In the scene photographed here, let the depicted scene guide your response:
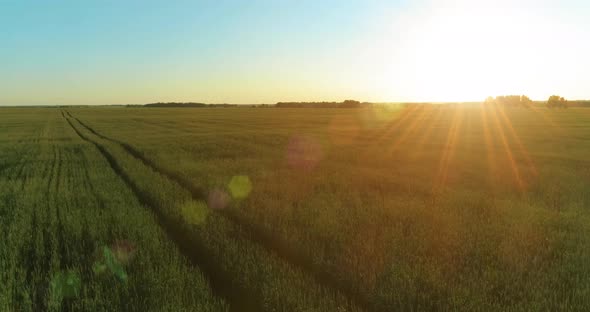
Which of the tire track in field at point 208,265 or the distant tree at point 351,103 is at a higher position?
the distant tree at point 351,103

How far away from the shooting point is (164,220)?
9.12 m

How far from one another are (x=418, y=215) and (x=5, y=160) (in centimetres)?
2166

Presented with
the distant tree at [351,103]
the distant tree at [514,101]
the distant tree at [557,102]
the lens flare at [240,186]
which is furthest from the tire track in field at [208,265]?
the distant tree at [514,101]

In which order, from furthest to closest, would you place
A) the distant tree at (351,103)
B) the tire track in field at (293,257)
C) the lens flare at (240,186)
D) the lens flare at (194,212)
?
the distant tree at (351,103), the lens flare at (240,186), the lens flare at (194,212), the tire track in field at (293,257)

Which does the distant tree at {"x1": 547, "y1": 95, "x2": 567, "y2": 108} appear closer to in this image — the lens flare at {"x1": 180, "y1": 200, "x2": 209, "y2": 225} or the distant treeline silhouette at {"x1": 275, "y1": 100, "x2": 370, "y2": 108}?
the distant treeline silhouette at {"x1": 275, "y1": 100, "x2": 370, "y2": 108}

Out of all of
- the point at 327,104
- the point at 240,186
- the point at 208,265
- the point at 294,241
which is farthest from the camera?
the point at 327,104

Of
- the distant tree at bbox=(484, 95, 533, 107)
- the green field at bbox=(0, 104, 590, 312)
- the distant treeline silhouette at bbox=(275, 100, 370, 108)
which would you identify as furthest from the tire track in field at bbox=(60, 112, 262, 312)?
the distant tree at bbox=(484, 95, 533, 107)

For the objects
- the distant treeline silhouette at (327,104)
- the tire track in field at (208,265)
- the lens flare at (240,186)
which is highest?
the distant treeline silhouette at (327,104)

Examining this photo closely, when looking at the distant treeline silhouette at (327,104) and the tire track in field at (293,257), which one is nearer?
the tire track in field at (293,257)

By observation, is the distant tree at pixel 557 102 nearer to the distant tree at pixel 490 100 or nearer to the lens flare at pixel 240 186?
the distant tree at pixel 490 100

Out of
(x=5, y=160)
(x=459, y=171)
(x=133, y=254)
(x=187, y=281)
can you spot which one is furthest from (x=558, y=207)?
(x=5, y=160)

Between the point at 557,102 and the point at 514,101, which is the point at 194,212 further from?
the point at 514,101

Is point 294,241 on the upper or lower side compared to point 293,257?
upper

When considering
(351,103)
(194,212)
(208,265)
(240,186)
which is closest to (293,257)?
(208,265)
